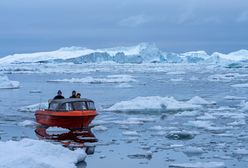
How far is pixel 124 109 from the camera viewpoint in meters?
19.9

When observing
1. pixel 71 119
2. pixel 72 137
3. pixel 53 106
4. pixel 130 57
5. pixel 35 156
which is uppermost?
pixel 130 57

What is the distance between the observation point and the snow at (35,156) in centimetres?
821

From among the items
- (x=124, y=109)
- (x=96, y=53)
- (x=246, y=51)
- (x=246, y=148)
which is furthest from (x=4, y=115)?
(x=246, y=51)

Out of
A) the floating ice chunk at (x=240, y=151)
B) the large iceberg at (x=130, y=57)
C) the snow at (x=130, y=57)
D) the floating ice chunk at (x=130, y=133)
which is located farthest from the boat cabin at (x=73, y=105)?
the large iceberg at (x=130, y=57)

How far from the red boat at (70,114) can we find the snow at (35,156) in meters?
4.52

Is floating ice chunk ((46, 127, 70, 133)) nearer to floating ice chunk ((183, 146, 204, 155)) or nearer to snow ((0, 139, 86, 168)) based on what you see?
floating ice chunk ((183, 146, 204, 155))

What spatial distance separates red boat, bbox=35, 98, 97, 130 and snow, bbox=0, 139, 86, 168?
178 inches

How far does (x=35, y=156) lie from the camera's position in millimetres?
8812

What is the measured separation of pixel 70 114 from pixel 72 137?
3.00 feet

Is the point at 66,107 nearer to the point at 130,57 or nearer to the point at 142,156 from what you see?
the point at 142,156

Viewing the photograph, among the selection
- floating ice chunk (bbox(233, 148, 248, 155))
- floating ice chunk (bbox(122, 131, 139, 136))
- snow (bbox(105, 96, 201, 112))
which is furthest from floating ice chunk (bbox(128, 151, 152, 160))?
snow (bbox(105, 96, 201, 112))

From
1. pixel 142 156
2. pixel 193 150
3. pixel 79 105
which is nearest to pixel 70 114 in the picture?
pixel 79 105

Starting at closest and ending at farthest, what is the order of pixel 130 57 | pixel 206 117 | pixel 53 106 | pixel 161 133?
pixel 161 133
pixel 53 106
pixel 206 117
pixel 130 57

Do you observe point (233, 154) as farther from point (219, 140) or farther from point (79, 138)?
point (79, 138)
